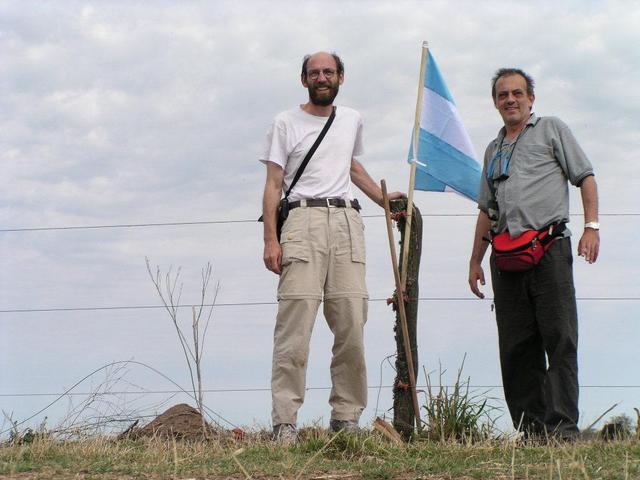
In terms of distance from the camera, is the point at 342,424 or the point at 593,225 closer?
the point at 593,225

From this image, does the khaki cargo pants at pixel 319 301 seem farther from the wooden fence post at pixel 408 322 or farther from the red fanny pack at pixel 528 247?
the red fanny pack at pixel 528 247

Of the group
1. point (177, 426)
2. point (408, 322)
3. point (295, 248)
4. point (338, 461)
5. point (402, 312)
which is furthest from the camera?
point (177, 426)

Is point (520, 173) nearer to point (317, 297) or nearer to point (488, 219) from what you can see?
point (488, 219)

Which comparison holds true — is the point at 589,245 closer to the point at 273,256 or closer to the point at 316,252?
the point at 316,252

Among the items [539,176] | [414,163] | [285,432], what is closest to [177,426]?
[285,432]

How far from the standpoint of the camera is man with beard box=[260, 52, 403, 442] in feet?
14.9

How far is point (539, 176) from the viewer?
14.8ft

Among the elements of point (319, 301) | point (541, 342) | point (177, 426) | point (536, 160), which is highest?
point (536, 160)

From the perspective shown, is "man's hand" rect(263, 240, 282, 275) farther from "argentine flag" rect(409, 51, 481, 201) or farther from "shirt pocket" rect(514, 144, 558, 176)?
"shirt pocket" rect(514, 144, 558, 176)

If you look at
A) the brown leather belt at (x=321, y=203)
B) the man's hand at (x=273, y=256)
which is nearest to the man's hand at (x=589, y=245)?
the brown leather belt at (x=321, y=203)

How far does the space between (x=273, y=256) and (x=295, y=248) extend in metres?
0.12

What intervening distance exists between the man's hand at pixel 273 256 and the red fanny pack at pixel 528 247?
108cm

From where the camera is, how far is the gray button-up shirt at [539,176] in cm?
447

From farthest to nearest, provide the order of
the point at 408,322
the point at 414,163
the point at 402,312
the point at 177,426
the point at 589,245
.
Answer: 1. the point at 177,426
2. the point at 414,163
3. the point at 408,322
4. the point at 402,312
5. the point at 589,245
